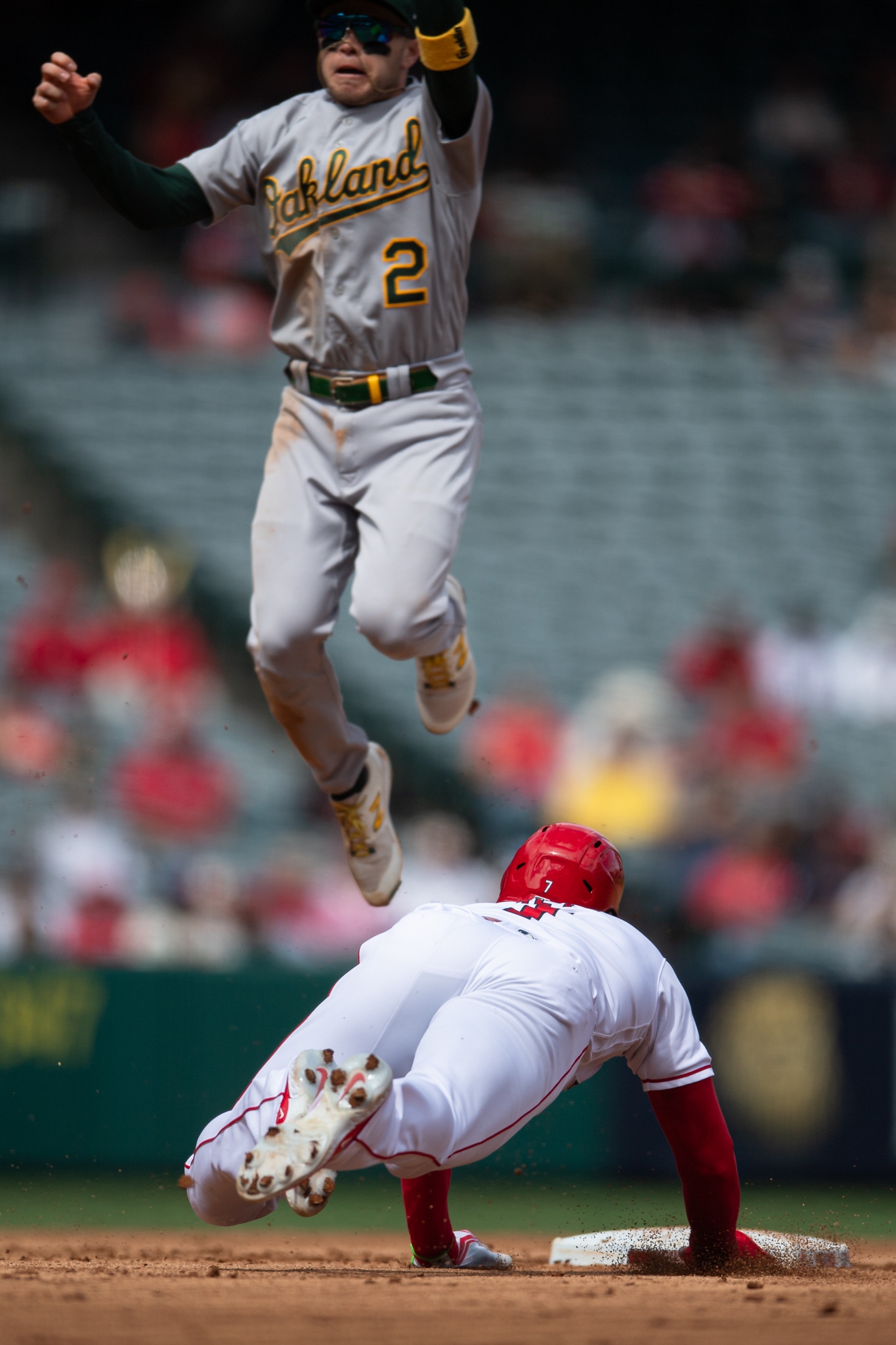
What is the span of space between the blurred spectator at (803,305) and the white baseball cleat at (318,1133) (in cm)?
825

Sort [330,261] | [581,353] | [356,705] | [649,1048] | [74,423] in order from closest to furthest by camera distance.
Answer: [649,1048], [330,261], [356,705], [74,423], [581,353]

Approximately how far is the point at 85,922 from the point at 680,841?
2816 millimetres

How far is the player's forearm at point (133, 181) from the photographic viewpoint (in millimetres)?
3779

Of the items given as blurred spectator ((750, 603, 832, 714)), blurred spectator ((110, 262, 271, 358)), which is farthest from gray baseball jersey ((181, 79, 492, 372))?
blurred spectator ((110, 262, 271, 358))

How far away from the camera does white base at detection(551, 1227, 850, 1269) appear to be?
408 cm

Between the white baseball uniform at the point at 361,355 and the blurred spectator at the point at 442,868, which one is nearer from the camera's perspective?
the white baseball uniform at the point at 361,355

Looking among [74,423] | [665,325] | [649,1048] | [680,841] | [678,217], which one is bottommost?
[649,1048]

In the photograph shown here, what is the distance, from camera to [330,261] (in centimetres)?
392

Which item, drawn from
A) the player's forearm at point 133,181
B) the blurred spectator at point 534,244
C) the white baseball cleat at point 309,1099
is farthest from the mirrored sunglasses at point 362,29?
the blurred spectator at point 534,244

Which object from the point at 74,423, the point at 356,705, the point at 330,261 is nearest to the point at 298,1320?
the point at 330,261

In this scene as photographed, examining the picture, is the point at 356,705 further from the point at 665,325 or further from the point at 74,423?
the point at 665,325

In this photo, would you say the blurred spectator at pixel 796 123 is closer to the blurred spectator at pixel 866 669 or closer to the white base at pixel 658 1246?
the blurred spectator at pixel 866 669

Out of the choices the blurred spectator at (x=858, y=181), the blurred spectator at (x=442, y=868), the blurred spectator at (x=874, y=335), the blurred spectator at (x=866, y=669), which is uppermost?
the blurred spectator at (x=858, y=181)

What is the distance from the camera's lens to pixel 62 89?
12.1 feet
